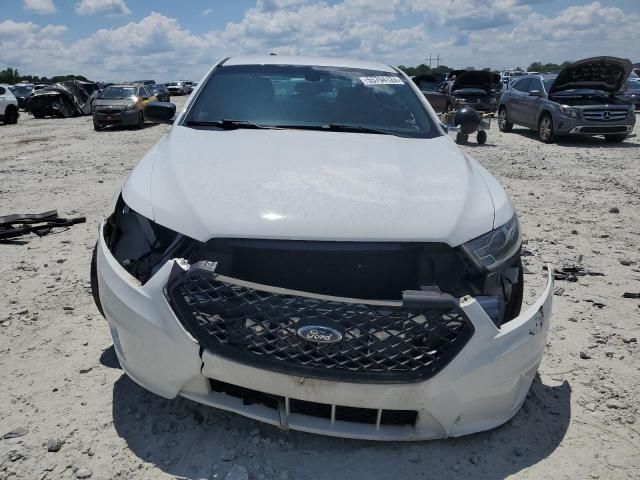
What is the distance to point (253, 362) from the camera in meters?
1.88

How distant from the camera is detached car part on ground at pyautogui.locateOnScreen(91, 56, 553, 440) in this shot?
72.9 inches

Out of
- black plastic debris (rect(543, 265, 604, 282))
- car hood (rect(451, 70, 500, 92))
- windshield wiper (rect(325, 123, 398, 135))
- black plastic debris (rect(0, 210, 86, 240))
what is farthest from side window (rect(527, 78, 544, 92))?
black plastic debris (rect(0, 210, 86, 240))

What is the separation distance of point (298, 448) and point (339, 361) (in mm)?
548

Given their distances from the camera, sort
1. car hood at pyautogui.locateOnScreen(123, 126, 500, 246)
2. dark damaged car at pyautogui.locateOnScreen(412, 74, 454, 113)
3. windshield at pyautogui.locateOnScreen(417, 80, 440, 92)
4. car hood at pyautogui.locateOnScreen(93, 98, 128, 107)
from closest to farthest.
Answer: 1. car hood at pyautogui.locateOnScreen(123, 126, 500, 246)
2. car hood at pyautogui.locateOnScreen(93, 98, 128, 107)
3. dark damaged car at pyautogui.locateOnScreen(412, 74, 454, 113)
4. windshield at pyautogui.locateOnScreen(417, 80, 440, 92)

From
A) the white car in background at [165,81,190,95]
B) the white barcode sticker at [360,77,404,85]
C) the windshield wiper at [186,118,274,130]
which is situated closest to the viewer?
the windshield wiper at [186,118,274,130]

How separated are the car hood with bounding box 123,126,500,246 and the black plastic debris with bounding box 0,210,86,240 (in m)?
2.89

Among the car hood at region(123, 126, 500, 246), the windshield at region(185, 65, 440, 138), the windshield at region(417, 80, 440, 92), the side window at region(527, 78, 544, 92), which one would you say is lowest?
the windshield at region(417, 80, 440, 92)

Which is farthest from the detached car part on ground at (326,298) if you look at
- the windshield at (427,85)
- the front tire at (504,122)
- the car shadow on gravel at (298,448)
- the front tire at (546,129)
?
the windshield at (427,85)

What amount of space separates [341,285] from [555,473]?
1189mm

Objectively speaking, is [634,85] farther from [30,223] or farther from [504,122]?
[30,223]

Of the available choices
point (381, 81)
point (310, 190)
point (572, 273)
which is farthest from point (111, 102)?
point (310, 190)

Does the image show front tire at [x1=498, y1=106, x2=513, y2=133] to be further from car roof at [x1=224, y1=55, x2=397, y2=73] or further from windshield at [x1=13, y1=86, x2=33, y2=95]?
windshield at [x1=13, y1=86, x2=33, y2=95]

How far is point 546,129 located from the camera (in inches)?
493

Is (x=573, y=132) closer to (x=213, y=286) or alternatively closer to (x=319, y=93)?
(x=319, y=93)
